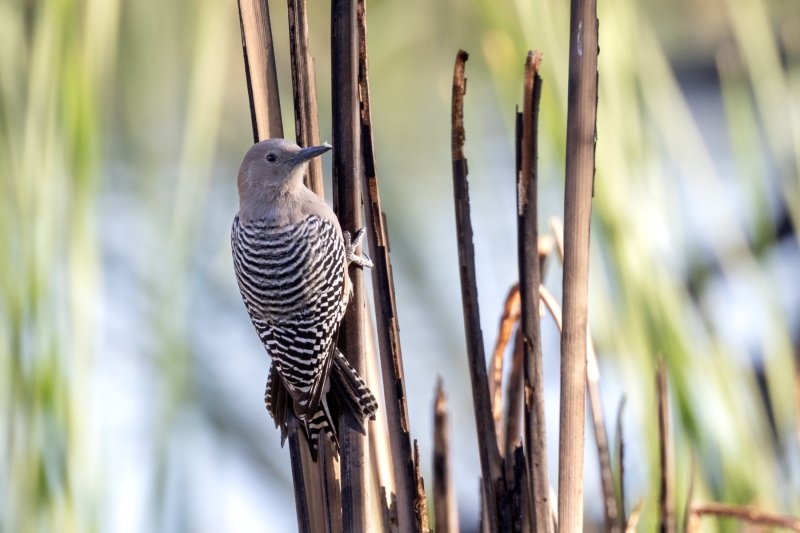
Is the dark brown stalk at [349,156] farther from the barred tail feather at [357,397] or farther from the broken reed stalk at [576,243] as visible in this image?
the broken reed stalk at [576,243]

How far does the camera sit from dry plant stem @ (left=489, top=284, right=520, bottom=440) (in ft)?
2.78

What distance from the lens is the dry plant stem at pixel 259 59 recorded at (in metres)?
0.83

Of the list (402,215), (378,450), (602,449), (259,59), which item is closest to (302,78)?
(259,59)

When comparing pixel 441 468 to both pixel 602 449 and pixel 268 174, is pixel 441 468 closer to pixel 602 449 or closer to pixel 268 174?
pixel 602 449

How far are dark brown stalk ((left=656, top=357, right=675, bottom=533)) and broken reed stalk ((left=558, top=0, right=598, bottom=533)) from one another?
259 millimetres

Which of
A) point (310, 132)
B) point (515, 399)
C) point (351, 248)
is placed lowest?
point (515, 399)

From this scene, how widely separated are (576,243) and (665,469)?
0.40 meters

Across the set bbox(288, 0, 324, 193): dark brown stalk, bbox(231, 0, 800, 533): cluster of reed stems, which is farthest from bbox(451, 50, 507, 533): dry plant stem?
bbox(288, 0, 324, 193): dark brown stalk

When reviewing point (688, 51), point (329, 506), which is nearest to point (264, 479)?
point (329, 506)

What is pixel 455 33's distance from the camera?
9.66 ft

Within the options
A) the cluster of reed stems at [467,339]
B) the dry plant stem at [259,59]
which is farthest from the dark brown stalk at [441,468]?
the dry plant stem at [259,59]

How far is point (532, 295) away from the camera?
0.64m

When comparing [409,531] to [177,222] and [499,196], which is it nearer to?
[177,222]

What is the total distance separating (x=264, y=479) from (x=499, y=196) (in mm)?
1337
